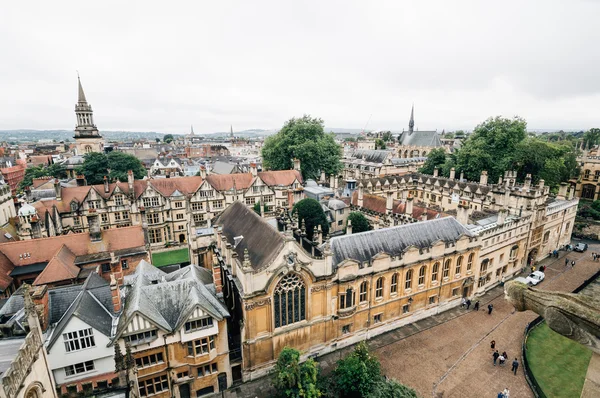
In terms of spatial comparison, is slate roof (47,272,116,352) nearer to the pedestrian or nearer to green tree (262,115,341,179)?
the pedestrian

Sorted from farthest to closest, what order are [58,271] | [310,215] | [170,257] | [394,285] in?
[170,257], [310,215], [394,285], [58,271]

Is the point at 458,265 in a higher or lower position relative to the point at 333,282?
lower

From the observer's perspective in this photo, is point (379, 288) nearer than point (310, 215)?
Yes

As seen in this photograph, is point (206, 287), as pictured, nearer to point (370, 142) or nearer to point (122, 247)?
point (122, 247)

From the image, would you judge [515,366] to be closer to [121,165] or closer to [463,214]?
[463,214]

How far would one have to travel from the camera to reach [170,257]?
4750 centimetres

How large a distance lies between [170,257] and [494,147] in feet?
221

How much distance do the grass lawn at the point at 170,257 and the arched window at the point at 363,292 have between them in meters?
28.9

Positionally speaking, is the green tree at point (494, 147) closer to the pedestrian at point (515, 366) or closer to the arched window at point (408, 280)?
the arched window at point (408, 280)

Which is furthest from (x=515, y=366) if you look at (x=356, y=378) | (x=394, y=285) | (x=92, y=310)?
(x=92, y=310)

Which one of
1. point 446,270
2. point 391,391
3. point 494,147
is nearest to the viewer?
point 391,391

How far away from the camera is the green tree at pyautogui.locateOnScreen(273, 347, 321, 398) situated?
19.5 metres

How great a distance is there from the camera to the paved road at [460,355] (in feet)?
78.3

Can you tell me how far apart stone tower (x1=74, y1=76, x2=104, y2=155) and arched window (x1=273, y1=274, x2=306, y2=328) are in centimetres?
10276
